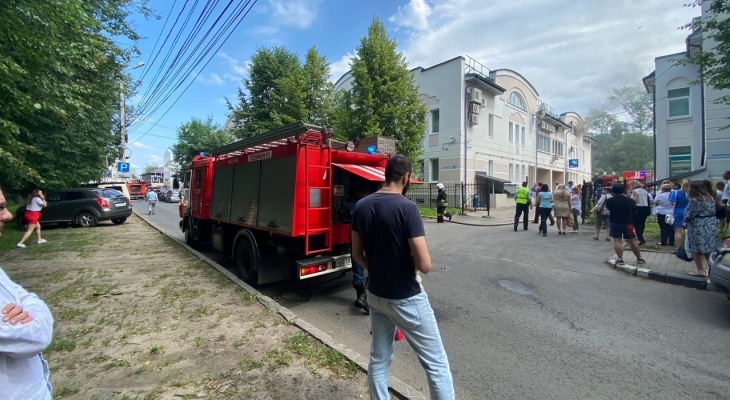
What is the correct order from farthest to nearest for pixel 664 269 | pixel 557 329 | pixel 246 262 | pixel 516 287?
pixel 664 269 → pixel 246 262 → pixel 516 287 → pixel 557 329

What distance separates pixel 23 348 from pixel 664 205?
38.2 ft

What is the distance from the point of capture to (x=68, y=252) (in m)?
8.67

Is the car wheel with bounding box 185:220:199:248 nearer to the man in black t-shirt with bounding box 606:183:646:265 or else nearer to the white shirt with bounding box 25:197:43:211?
the white shirt with bounding box 25:197:43:211

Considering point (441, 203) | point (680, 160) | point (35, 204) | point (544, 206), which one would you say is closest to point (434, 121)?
point (441, 203)

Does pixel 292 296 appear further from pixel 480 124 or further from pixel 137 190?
pixel 137 190

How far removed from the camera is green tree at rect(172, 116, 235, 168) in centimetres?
3703

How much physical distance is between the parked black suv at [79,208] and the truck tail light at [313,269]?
13.7 metres

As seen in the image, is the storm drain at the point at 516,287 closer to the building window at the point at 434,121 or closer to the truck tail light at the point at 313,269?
the truck tail light at the point at 313,269

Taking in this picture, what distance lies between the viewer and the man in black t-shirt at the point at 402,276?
220cm

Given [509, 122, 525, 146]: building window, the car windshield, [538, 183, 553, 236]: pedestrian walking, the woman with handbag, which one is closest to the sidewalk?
the woman with handbag

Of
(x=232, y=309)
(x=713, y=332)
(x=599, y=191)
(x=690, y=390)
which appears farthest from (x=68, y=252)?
(x=599, y=191)

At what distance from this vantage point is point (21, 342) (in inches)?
52.4

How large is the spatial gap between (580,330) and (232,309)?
447 centimetres

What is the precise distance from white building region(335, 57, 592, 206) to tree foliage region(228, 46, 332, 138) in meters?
6.08
